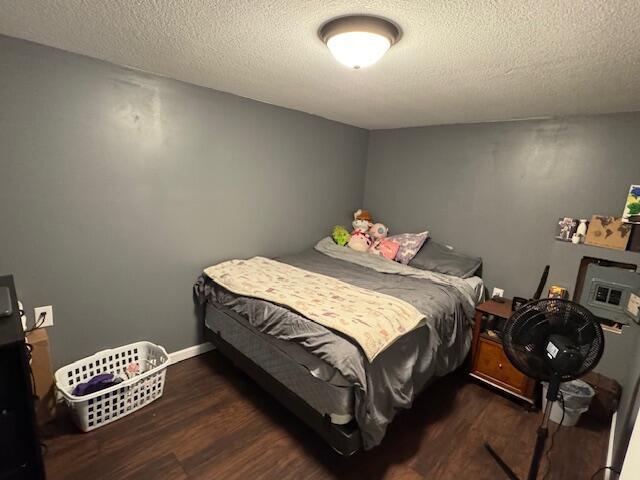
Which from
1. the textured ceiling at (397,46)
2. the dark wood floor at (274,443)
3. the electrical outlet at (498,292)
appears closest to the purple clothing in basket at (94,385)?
the dark wood floor at (274,443)

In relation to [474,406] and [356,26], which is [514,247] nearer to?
[474,406]

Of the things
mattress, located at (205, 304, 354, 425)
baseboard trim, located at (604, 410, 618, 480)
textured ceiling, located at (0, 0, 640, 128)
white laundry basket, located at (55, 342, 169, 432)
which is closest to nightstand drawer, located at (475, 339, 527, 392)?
baseboard trim, located at (604, 410, 618, 480)

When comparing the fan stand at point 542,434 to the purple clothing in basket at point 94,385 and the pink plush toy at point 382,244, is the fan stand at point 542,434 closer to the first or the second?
the pink plush toy at point 382,244

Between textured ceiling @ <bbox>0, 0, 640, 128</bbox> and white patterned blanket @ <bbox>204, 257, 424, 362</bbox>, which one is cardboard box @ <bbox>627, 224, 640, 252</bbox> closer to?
textured ceiling @ <bbox>0, 0, 640, 128</bbox>

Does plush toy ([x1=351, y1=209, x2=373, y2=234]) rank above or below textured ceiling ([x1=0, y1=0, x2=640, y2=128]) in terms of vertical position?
below

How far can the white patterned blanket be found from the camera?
1628 mm

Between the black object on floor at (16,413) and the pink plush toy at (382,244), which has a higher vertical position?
the pink plush toy at (382,244)

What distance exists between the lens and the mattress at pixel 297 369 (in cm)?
151

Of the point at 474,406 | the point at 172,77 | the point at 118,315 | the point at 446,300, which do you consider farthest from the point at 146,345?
the point at 474,406

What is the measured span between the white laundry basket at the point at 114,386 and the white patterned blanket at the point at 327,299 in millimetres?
688

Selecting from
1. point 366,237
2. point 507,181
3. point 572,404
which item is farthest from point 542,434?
point 366,237

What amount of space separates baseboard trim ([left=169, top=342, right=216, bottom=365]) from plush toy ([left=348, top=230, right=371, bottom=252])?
166 centimetres

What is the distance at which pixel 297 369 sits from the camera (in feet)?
5.69

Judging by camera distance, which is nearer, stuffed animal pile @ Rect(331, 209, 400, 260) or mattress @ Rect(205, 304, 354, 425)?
mattress @ Rect(205, 304, 354, 425)
